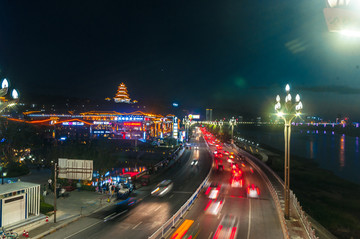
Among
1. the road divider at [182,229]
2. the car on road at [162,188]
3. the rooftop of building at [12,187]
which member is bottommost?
the car on road at [162,188]

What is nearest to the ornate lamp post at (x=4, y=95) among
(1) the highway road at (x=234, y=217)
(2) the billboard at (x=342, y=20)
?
(1) the highway road at (x=234, y=217)

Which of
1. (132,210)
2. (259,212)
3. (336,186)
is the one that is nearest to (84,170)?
(132,210)

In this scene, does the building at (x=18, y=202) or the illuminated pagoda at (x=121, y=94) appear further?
the illuminated pagoda at (x=121, y=94)

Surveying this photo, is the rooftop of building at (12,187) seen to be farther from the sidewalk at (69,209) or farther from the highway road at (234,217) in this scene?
the highway road at (234,217)

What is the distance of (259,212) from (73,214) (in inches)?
549

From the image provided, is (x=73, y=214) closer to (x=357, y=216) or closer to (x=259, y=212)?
(x=259, y=212)

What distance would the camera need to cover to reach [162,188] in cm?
2694

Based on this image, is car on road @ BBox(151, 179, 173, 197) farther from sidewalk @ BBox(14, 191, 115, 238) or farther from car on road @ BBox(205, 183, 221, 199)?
sidewalk @ BBox(14, 191, 115, 238)

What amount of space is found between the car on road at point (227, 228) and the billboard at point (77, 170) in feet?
36.9

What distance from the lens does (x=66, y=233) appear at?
49.2 ft

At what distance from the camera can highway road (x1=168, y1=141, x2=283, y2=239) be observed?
1456cm

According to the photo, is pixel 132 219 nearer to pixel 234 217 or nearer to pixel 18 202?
pixel 234 217

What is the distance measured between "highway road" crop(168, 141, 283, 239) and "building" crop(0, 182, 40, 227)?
9.83 meters

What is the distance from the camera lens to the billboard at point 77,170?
66.9 feet
